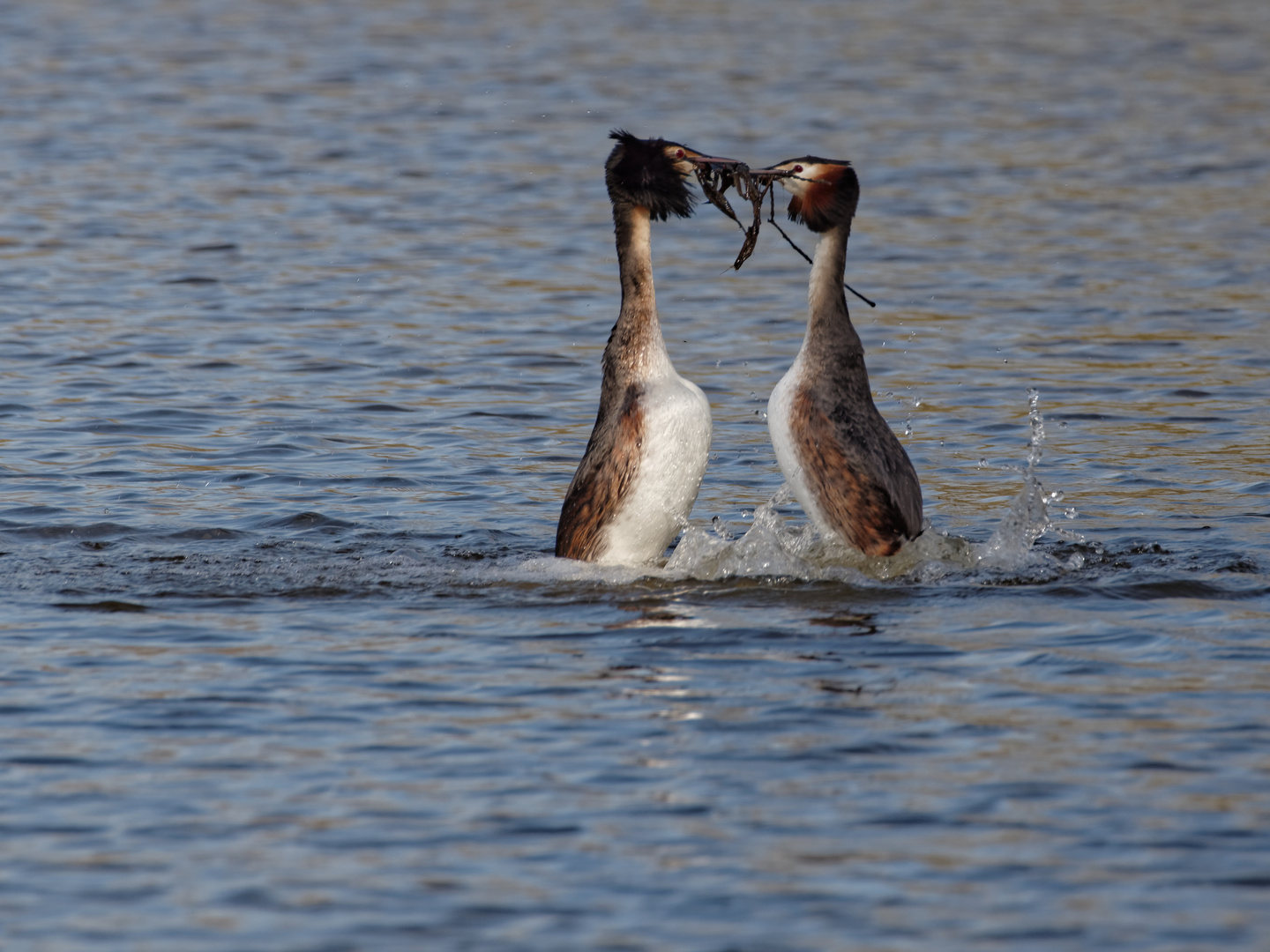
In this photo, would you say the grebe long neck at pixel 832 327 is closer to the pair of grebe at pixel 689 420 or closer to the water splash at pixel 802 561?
the pair of grebe at pixel 689 420

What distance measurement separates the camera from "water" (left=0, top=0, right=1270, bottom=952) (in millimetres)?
6199

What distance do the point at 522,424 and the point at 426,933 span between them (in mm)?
7652

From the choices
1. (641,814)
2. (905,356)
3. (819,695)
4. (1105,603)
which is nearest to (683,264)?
(905,356)

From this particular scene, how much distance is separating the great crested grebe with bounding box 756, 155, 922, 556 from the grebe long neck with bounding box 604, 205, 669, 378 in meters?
0.62

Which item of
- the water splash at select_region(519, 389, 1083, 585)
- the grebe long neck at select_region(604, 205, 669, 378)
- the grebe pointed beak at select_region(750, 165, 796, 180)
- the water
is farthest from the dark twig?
the water

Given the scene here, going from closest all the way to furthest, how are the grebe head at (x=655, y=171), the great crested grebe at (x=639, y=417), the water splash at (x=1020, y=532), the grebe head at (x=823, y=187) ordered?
the great crested grebe at (x=639, y=417)
the grebe head at (x=655, y=171)
the grebe head at (x=823, y=187)
the water splash at (x=1020, y=532)

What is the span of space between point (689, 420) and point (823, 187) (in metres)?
1.33

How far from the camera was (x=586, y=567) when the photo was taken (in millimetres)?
9523

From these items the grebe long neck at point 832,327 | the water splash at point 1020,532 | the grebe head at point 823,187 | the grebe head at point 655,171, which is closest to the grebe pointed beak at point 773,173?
the grebe head at point 823,187

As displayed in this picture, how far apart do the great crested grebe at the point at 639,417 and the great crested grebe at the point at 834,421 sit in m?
0.41

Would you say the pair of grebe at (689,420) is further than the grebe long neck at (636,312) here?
No

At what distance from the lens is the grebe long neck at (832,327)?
947 centimetres

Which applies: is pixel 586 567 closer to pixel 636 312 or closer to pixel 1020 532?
pixel 636 312

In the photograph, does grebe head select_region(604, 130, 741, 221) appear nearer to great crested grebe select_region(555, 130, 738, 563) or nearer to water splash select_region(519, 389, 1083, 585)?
great crested grebe select_region(555, 130, 738, 563)
